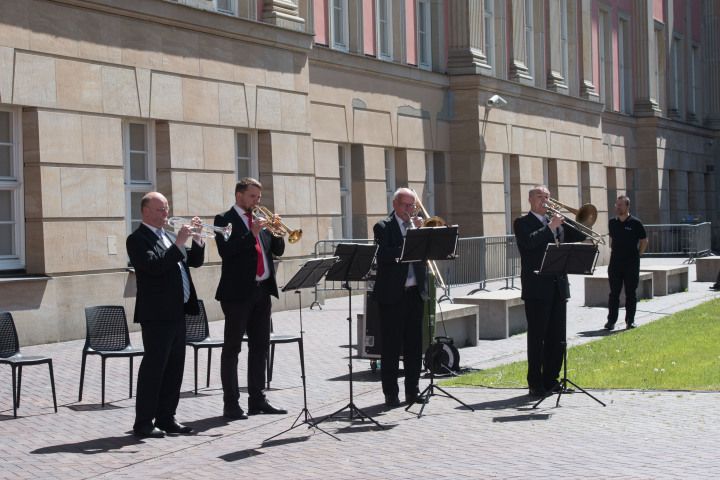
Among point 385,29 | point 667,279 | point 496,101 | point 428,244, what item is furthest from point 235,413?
point 496,101

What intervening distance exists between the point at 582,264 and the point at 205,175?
955 centimetres

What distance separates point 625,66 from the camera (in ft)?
141

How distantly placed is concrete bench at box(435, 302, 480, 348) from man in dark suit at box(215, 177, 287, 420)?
14.5 feet

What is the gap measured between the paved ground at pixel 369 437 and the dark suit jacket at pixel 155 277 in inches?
41.2

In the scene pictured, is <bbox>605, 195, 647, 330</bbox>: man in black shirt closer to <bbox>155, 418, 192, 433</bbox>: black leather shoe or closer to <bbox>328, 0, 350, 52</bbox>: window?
<bbox>328, 0, 350, 52</bbox>: window

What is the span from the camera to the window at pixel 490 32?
30.8 metres

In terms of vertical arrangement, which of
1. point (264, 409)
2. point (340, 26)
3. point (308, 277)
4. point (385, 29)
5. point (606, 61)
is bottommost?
point (264, 409)

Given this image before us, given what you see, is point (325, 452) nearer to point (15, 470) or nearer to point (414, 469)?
point (414, 469)

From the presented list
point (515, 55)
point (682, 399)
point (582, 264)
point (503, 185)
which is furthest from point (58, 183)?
point (515, 55)

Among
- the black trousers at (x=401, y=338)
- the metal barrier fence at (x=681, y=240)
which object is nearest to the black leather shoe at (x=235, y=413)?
the black trousers at (x=401, y=338)

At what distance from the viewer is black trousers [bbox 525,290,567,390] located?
11.2 meters

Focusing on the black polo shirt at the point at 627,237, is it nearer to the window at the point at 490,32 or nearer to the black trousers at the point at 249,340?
the black trousers at the point at 249,340

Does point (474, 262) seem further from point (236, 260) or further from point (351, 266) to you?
point (236, 260)

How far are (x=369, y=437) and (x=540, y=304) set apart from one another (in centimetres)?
277
